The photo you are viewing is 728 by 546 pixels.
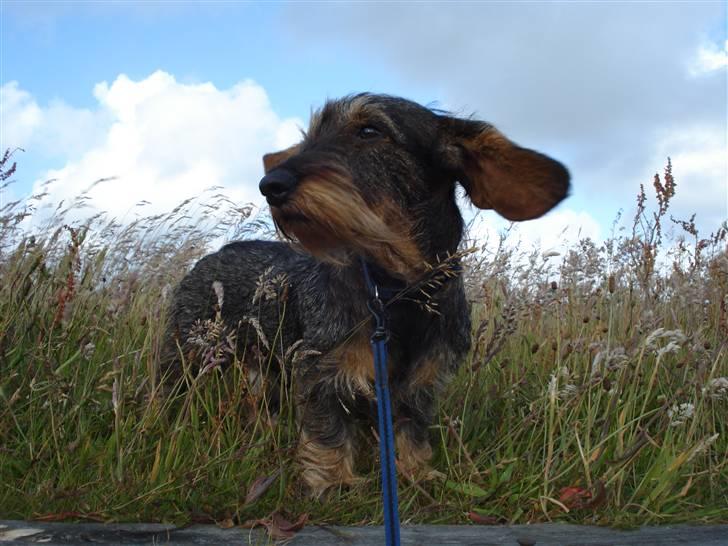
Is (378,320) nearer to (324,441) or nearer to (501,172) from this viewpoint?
(324,441)

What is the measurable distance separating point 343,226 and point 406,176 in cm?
55

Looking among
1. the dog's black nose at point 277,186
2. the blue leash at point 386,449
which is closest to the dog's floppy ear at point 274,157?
the dog's black nose at point 277,186

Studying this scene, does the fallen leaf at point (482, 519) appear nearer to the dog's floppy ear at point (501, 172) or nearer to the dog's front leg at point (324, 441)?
the dog's front leg at point (324, 441)

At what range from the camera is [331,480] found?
3.02 meters

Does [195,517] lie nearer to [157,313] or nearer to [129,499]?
[129,499]

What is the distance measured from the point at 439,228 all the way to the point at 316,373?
0.83 m

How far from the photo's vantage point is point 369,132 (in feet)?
10.3

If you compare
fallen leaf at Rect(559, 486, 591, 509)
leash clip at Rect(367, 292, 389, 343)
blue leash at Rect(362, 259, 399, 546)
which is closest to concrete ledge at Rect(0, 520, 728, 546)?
fallen leaf at Rect(559, 486, 591, 509)

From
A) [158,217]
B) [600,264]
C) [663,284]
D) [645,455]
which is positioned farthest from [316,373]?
[158,217]

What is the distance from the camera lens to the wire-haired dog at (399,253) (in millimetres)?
3006

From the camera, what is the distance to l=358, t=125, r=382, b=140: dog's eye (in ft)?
10.3

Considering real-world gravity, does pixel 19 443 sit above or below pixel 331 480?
above

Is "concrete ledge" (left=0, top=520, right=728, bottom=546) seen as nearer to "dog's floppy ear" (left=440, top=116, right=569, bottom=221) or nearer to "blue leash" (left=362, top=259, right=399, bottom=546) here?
"blue leash" (left=362, top=259, right=399, bottom=546)

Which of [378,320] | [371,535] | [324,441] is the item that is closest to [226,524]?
[371,535]
